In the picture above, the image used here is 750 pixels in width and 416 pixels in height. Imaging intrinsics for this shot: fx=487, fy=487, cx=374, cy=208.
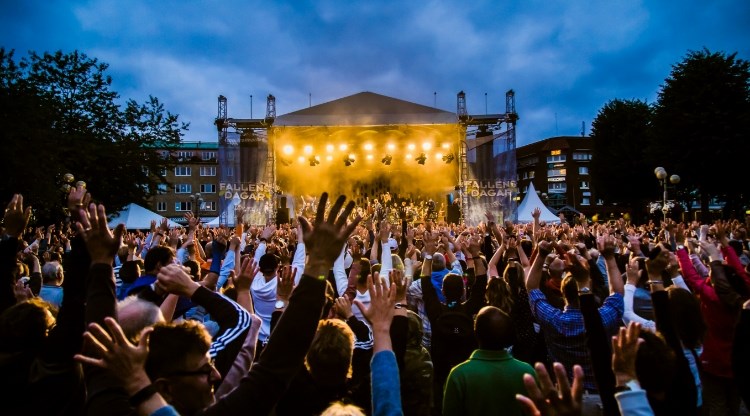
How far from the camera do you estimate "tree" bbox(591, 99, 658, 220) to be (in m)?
32.7

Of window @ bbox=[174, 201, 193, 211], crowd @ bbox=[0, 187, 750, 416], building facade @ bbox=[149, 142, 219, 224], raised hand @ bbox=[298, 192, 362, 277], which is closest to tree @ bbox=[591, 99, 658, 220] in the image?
crowd @ bbox=[0, 187, 750, 416]

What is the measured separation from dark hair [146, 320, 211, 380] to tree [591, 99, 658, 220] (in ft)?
111

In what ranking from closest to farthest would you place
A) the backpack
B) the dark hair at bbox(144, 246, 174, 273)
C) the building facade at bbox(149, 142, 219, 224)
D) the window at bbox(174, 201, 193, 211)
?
1. the backpack
2. the dark hair at bbox(144, 246, 174, 273)
3. the building facade at bbox(149, 142, 219, 224)
4. the window at bbox(174, 201, 193, 211)

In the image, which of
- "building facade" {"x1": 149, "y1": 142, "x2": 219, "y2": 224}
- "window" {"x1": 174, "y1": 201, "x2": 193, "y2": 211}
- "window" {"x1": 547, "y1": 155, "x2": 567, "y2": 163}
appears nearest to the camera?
"building facade" {"x1": 149, "y1": 142, "x2": 219, "y2": 224}

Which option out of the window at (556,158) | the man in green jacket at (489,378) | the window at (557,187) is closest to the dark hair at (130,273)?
the man in green jacket at (489,378)

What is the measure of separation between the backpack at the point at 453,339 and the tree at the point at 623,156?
3133 cm

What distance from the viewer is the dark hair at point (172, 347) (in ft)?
5.41

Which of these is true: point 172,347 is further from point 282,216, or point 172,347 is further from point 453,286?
point 282,216

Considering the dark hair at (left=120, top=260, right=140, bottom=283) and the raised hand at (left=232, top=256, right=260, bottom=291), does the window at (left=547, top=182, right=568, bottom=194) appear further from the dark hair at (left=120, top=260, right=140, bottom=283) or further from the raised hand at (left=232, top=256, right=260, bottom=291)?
the raised hand at (left=232, top=256, right=260, bottom=291)

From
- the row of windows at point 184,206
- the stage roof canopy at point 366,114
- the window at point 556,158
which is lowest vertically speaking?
the row of windows at point 184,206

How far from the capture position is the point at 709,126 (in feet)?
76.5

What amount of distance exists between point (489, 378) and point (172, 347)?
5.37 feet

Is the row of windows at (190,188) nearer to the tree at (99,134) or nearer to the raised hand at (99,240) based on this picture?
the tree at (99,134)

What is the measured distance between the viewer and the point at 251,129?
86.4ft
